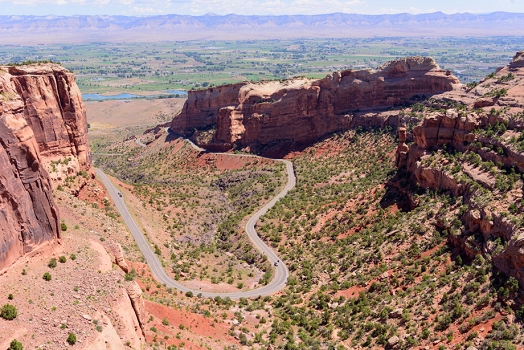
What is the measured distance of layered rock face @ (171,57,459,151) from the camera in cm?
10456

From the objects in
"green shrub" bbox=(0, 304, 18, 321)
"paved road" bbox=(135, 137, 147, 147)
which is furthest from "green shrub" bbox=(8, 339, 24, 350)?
"paved road" bbox=(135, 137, 147, 147)

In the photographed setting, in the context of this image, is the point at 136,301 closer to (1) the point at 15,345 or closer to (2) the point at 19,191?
(1) the point at 15,345

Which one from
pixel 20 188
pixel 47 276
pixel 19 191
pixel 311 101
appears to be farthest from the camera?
pixel 311 101

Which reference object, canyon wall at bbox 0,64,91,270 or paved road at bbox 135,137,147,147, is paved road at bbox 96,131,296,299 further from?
→ paved road at bbox 135,137,147,147

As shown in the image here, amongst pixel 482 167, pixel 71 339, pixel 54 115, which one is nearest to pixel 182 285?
pixel 54 115

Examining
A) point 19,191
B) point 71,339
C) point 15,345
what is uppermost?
point 19,191

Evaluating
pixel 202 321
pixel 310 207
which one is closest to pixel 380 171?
pixel 310 207

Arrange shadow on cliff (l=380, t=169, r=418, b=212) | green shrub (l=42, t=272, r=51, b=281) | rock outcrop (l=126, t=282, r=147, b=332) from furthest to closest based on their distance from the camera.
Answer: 1. shadow on cliff (l=380, t=169, r=418, b=212)
2. rock outcrop (l=126, t=282, r=147, b=332)
3. green shrub (l=42, t=272, r=51, b=281)

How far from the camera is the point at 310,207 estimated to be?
78.9 m

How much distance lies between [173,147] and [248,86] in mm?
24046

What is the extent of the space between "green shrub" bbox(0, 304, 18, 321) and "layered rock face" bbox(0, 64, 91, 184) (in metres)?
27.6

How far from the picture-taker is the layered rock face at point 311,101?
105 meters

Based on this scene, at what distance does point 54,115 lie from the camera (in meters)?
58.4

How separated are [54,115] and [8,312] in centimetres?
3288
